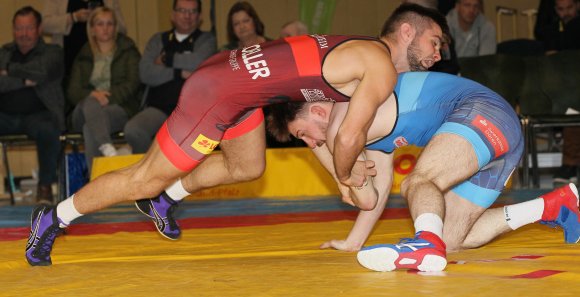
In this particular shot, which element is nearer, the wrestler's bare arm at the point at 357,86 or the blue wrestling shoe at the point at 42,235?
the wrestler's bare arm at the point at 357,86

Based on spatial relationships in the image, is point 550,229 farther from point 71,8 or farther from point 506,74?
point 71,8

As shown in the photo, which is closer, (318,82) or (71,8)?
(318,82)

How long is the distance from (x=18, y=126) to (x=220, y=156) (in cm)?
441

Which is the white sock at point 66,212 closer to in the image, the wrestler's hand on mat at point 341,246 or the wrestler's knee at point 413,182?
the wrestler's hand on mat at point 341,246

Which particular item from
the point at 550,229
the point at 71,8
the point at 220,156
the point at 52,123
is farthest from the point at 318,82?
the point at 71,8

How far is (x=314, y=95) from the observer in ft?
10.7

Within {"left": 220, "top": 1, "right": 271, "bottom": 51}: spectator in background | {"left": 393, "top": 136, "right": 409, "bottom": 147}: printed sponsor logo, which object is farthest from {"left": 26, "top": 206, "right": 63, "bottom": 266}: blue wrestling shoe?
{"left": 220, "top": 1, "right": 271, "bottom": 51}: spectator in background

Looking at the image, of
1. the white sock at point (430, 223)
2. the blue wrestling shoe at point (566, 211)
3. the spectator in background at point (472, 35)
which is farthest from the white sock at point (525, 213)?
the spectator in background at point (472, 35)

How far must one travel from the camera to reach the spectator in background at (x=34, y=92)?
789cm

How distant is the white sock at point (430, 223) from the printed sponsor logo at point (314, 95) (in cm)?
62

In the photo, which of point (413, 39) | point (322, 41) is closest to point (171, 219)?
point (322, 41)

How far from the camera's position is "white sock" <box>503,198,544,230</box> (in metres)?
3.55

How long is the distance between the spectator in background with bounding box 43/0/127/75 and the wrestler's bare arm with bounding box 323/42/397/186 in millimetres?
5902

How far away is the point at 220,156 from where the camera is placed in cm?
404
